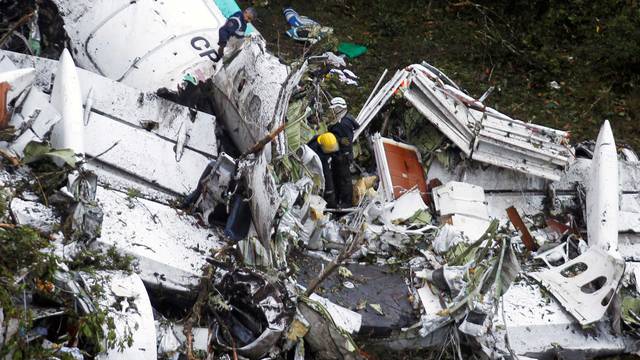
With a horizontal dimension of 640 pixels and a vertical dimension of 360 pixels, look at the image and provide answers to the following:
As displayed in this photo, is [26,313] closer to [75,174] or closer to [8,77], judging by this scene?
[75,174]

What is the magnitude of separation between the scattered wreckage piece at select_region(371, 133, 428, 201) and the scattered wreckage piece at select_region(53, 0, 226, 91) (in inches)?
66.5

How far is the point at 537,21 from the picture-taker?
433 inches

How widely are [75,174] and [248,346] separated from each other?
158 centimetres

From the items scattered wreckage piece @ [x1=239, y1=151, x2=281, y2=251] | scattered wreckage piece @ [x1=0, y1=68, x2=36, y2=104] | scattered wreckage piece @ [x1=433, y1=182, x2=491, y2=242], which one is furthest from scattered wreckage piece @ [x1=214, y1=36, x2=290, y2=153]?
scattered wreckage piece @ [x1=0, y1=68, x2=36, y2=104]

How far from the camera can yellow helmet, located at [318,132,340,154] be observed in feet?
23.2

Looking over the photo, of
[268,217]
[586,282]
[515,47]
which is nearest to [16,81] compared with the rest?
[268,217]

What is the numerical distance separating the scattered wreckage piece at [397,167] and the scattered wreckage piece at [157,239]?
1.79 metres

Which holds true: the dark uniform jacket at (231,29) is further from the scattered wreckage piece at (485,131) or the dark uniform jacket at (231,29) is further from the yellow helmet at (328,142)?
the scattered wreckage piece at (485,131)

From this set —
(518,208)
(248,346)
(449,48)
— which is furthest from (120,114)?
(449,48)

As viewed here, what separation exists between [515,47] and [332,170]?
14.8 ft

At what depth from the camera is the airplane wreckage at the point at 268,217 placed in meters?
5.04

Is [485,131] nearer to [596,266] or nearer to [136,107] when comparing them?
[596,266]

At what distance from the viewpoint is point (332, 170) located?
7.23m

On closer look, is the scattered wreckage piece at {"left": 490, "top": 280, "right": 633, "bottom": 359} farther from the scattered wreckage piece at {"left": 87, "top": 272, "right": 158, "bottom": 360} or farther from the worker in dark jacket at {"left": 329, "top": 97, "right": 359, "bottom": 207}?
the scattered wreckage piece at {"left": 87, "top": 272, "right": 158, "bottom": 360}
